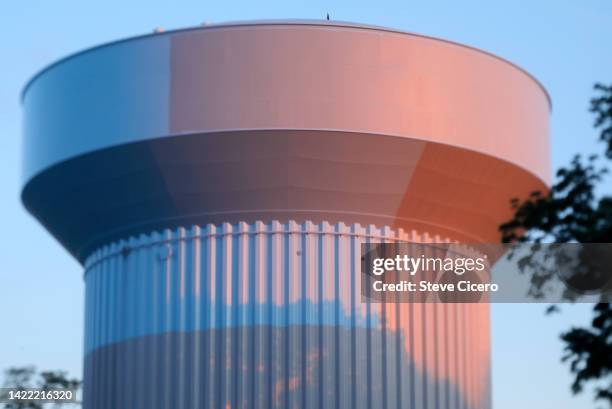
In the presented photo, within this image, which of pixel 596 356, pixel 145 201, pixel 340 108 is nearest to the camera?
pixel 596 356

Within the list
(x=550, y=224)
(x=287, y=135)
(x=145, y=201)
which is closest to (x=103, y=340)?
(x=145, y=201)

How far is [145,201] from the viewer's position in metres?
17.3

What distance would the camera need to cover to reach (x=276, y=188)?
16.8 meters

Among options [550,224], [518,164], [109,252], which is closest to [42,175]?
[109,252]

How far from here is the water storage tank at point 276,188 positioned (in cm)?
1628

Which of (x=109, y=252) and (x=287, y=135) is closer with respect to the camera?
(x=287, y=135)

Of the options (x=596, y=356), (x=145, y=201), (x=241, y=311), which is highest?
(x=145, y=201)

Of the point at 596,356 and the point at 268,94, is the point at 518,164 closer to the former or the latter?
the point at 268,94

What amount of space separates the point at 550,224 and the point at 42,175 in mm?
7614

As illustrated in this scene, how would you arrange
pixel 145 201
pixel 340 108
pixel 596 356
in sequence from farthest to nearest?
1. pixel 145 201
2. pixel 340 108
3. pixel 596 356

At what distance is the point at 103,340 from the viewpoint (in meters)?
18.3

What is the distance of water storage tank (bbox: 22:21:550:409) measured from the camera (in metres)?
16.3

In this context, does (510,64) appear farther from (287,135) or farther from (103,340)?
(103,340)

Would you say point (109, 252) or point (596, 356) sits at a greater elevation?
point (109, 252)
